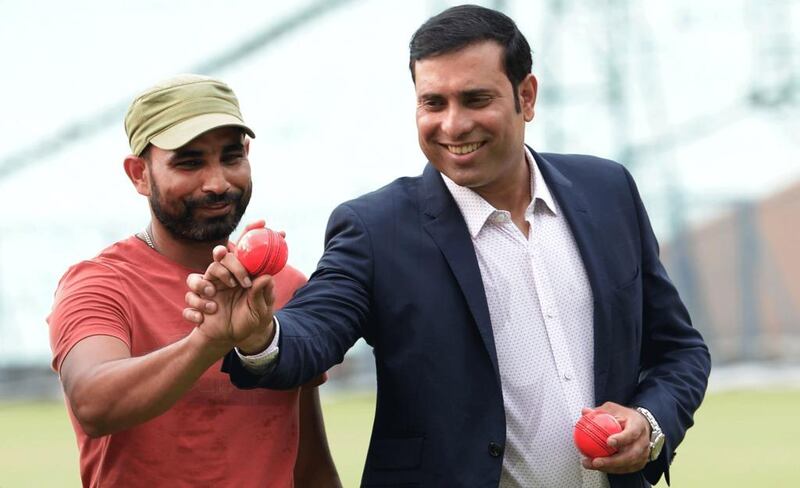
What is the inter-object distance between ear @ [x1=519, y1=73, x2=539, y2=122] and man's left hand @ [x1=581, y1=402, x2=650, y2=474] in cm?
83

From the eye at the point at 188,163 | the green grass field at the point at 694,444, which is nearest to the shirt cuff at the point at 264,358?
the eye at the point at 188,163

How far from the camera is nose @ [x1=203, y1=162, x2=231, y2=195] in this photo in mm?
3752

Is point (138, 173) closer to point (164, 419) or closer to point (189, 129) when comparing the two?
point (189, 129)

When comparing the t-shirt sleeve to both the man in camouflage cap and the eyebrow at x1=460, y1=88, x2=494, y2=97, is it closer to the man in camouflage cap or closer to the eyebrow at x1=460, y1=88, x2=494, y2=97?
the man in camouflage cap

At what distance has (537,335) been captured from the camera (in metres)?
4.04

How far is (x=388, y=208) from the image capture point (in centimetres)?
410

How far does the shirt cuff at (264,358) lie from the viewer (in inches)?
141

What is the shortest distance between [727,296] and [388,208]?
18.1 metres

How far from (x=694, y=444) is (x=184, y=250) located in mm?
9687

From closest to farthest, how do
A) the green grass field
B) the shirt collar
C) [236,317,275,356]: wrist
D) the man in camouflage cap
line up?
[236,317,275,356]: wrist
the man in camouflage cap
the shirt collar
the green grass field

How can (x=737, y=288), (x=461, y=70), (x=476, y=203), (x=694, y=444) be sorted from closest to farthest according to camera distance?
(x=461, y=70) < (x=476, y=203) < (x=694, y=444) < (x=737, y=288)

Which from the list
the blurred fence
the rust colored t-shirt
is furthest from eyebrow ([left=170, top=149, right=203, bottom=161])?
the blurred fence

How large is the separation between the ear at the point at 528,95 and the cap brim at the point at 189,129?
83 cm

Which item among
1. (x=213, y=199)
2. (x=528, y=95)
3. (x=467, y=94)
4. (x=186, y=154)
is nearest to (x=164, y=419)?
(x=213, y=199)
